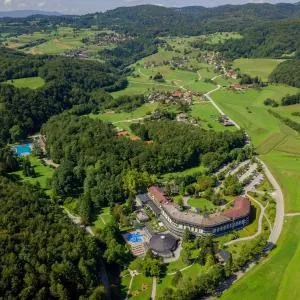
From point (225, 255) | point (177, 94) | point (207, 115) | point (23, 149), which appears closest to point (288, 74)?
point (177, 94)

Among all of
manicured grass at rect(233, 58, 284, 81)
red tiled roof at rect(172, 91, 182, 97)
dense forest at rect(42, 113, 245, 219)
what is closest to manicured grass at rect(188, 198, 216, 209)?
dense forest at rect(42, 113, 245, 219)

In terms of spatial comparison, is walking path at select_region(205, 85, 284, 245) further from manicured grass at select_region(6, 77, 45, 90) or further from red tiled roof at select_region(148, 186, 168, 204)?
manicured grass at select_region(6, 77, 45, 90)

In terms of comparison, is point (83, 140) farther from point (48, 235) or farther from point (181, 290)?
point (181, 290)

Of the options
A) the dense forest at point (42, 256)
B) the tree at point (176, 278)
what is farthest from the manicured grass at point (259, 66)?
the dense forest at point (42, 256)

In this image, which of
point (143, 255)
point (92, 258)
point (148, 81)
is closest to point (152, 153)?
point (143, 255)

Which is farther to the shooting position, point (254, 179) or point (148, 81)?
point (148, 81)

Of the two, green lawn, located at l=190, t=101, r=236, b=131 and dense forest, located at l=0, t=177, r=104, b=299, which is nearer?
dense forest, located at l=0, t=177, r=104, b=299
